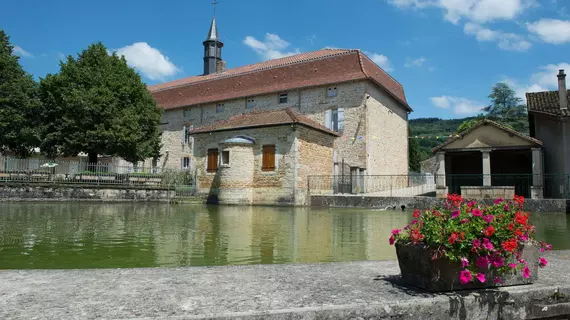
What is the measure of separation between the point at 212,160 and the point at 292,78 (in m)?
9.54

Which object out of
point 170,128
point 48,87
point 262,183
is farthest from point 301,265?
point 170,128

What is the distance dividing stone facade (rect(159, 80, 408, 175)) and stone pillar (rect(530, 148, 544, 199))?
9.61m

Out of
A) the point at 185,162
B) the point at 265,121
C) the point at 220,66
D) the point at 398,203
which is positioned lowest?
the point at 398,203

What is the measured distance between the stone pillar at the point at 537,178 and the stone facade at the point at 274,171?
1045cm

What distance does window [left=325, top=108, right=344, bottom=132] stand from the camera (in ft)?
88.0

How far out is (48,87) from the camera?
25609mm

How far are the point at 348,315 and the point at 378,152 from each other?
25.9 meters

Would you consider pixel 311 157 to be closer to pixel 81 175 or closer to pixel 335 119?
pixel 335 119

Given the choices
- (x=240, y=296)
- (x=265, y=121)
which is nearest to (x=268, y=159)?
(x=265, y=121)

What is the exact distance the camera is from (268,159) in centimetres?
2127

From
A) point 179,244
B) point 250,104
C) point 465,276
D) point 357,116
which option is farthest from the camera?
point 250,104

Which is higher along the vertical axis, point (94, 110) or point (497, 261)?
point (94, 110)

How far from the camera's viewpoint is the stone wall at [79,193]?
18797 millimetres

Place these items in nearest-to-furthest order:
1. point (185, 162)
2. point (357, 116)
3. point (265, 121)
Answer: point (265, 121)
point (357, 116)
point (185, 162)
